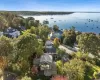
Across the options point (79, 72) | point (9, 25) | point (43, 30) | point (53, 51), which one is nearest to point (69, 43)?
point (43, 30)

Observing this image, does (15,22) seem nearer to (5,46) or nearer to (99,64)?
(99,64)

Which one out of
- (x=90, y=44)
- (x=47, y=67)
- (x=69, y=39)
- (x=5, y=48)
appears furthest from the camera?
(x=69, y=39)

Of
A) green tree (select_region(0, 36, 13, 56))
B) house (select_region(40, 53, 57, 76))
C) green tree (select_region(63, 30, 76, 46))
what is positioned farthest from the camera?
green tree (select_region(63, 30, 76, 46))

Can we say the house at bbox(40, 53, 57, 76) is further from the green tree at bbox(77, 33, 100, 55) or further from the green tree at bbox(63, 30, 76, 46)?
the green tree at bbox(63, 30, 76, 46)

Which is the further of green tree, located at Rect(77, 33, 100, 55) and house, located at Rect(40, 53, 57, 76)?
green tree, located at Rect(77, 33, 100, 55)

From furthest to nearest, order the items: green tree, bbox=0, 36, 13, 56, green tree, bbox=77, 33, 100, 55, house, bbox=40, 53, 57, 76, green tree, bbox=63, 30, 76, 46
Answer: green tree, bbox=63, 30, 76, 46, green tree, bbox=77, 33, 100, 55, house, bbox=40, 53, 57, 76, green tree, bbox=0, 36, 13, 56

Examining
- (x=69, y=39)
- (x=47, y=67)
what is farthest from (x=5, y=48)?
(x=69, y=39)

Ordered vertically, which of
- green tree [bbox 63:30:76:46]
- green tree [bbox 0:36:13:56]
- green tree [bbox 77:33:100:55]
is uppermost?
green tree [bbox 0:36:13:56]

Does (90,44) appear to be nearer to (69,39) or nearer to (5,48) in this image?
(69,39)

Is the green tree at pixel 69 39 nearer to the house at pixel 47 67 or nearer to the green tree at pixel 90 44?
the green tree at pixel 90 44

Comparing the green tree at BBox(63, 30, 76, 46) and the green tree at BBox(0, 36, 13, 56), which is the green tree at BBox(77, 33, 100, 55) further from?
the green tree at BBox(0, 36, 13, 56)

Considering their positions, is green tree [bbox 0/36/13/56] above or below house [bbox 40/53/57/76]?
above

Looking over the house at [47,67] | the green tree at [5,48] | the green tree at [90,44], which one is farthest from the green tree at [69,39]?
the green tree at [5,48]

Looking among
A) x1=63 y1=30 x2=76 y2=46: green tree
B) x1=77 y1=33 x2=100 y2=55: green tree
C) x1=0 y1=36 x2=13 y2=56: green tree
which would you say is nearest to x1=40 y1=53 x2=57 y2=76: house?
x1=0 y1=36 x2=13 y2=56: green tree
